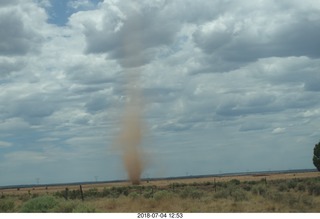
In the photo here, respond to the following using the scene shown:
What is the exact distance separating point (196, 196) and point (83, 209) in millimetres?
14514

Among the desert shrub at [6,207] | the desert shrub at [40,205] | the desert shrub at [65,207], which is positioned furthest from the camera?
the desert shrub at [6,207]

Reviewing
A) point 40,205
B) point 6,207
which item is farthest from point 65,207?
point 6,207

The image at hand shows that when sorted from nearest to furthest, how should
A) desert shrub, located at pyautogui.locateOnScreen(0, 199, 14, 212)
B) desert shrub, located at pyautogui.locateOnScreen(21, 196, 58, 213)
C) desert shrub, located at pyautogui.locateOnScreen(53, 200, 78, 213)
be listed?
desert shrub, located at pyautogui.locateOnScreen(53, 200, 78, 213) → desert shrub, located at pyautogui.locateOnScreen(21, 196, 58, 213) → desert shrub, located at pyautogui.locateOnScreen(0, 199, 14, 212)

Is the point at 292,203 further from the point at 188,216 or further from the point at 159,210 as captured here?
the point at 188,216

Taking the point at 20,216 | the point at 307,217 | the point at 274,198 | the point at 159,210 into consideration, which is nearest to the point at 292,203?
the point at 274,198

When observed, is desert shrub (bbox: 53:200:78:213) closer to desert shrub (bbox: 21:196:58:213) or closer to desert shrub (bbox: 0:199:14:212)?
desert shrub (bbox: 21:196:58:213)

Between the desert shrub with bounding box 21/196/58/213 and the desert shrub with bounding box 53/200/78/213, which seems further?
the desert shrub with bounding box 21/196/58/213

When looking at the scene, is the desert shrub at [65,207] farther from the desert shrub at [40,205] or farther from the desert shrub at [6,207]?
the desert shrub at [6,207]

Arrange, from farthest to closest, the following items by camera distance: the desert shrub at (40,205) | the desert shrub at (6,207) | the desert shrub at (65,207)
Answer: the desert shrub at (6,207) → the desert shrub at (40,205) → the desert shrub at (65,207)

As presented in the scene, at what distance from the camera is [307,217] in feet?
57.6

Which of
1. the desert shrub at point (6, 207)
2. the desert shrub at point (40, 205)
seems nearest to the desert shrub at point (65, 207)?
the desert shrub at point (40, 205)

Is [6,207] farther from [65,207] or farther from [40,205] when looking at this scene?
[65,207]

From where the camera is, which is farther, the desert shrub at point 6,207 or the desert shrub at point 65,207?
the desert shrub at point 6,207

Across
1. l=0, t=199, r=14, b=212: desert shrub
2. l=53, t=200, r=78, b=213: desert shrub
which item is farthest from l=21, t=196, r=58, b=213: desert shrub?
l=0, t=199, r=14, b=212: desert shrub
